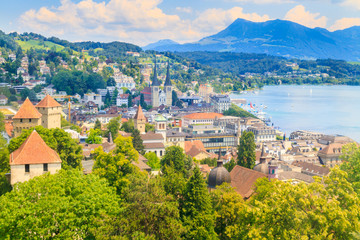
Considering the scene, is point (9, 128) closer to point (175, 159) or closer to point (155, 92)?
point (175, 159)

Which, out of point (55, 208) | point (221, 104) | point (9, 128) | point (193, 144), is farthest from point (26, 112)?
point (221, 104)

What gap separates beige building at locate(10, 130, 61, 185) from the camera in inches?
790

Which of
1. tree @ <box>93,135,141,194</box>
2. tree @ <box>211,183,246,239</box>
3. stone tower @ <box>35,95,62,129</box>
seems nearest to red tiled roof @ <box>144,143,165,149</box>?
stone tower @ <box>35,95,62,129</box>

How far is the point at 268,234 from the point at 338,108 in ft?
427

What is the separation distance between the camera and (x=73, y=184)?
17.3 metres

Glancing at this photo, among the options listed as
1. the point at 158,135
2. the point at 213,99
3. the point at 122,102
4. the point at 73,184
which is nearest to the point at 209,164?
the point at 158,135

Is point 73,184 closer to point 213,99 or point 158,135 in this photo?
point 158,135

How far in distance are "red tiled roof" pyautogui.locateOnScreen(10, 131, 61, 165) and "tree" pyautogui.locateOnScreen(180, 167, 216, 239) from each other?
748 centimetres

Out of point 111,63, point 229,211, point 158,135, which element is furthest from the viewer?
point 111,63

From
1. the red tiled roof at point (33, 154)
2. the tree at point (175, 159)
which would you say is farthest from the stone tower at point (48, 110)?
the red tiled roof at point (33, 154)

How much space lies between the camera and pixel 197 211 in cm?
1883

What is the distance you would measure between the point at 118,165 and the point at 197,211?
6.41 metres

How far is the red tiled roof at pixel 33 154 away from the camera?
2019 centimetres

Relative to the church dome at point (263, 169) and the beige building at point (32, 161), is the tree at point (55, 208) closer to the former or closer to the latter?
A: the beige building at point (32, 161)
